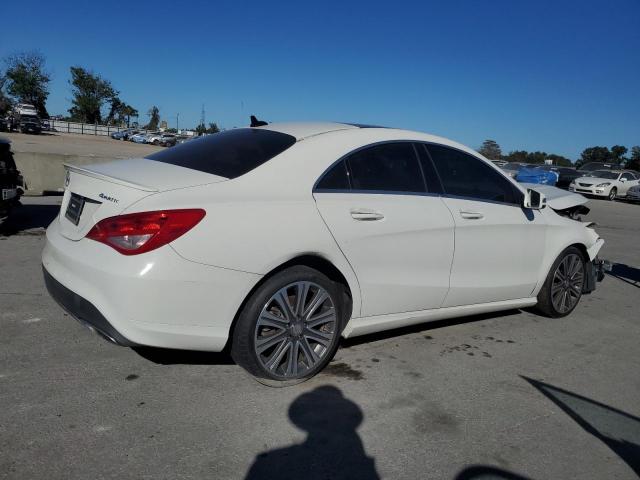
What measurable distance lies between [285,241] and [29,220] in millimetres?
6951

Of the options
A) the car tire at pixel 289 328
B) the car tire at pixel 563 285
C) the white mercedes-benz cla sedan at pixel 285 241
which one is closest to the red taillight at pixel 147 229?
the white mercedes-benz cla sedan at pixel 285 241

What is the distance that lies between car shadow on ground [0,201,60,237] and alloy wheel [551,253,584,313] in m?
6.59

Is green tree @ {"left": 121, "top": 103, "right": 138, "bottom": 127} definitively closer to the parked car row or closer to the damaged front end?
the parked car row

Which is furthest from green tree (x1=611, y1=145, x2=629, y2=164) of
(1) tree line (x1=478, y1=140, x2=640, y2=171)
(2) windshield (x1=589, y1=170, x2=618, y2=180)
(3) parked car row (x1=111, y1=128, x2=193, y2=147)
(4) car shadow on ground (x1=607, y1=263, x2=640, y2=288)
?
(4) car shadow on ground (x1=607, y1=263, x2=640, y2=288)

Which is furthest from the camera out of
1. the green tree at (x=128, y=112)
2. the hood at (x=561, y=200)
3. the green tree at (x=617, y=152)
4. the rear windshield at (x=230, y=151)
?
the green tree at (x=128, y=112)

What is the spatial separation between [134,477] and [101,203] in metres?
1.48

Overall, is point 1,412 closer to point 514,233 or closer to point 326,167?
point 326,167

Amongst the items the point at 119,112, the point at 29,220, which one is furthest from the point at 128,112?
the point at 29,220

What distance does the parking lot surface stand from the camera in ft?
8.59

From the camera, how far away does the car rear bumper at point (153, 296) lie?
2.82 metres

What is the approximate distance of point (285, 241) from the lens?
10.3ft

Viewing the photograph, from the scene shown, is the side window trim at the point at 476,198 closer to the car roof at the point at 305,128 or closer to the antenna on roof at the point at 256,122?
the car roof at the point at 305,128

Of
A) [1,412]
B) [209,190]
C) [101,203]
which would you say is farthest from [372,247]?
[1,412]

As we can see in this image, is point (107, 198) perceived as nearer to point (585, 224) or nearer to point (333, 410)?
point (333, 410)
